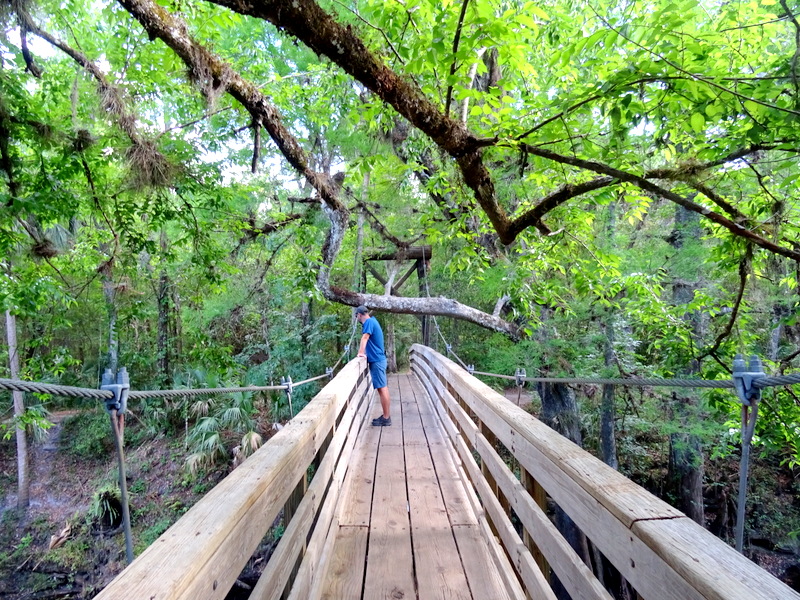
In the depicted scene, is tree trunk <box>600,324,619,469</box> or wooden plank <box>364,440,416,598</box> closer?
wooden plank <box>364,440,416,598</box>

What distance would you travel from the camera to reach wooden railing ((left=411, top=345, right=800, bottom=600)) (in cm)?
75

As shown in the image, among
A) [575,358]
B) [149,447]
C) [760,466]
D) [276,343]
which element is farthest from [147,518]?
[760,466]

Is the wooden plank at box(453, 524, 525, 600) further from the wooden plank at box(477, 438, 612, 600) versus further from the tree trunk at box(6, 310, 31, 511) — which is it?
the tree trunk at box(6, 310, 31, 511)

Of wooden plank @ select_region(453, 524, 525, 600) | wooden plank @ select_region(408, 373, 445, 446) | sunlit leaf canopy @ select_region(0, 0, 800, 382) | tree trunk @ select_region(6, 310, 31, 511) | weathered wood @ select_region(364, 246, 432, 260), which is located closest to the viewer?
wooden plank @ select_region(453, 524, 525, 600)

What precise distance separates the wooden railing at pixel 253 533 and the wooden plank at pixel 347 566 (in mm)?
94

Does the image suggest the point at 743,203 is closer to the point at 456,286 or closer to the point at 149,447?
the point at 456,286

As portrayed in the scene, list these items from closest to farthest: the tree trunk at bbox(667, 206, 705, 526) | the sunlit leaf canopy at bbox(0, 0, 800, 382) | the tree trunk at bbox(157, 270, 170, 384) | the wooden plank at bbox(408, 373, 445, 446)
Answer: the sunlit leaf canopy at bbox(0, 0, 800, 382) < the wooden plank at bbox(408, 373, 445, 446) < the tree trunk at bbox(667, 206, 705, 526) < the tree trunk at bbox(157, 270, 170, 384)

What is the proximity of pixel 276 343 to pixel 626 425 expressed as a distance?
846 cm

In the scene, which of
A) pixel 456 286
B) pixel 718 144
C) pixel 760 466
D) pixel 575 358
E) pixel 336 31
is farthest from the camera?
pixel 456 286

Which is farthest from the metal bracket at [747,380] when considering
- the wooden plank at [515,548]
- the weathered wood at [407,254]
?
the weathered wood at [407,254]

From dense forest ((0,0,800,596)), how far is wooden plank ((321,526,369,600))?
2820 millimetres

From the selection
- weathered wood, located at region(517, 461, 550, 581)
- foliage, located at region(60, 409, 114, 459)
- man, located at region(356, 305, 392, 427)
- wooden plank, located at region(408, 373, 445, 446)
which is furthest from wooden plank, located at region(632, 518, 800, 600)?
foliage, located at region(60, 409, 114, 459)

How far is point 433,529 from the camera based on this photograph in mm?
2574

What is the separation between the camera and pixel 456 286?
12.6 meters
